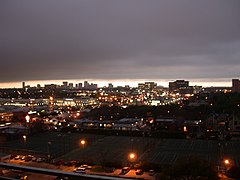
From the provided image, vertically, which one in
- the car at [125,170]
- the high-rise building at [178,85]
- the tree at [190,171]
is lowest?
the car at [125,170]

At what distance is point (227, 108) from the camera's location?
1374 centimetres

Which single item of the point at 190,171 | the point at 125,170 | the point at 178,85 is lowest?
the point at 125,170

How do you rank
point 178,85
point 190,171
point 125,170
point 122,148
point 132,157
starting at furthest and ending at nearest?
point 178,85, point 122,148, point 132,157, point 125,170, point 190,171

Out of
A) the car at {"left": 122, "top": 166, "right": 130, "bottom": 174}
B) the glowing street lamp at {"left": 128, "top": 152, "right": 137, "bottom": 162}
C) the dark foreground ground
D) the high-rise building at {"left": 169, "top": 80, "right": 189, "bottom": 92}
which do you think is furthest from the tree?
the high-rise building at {"left": 169, "top": 80, "right": 189, "bottom": 92}

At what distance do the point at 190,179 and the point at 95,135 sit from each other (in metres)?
7.66

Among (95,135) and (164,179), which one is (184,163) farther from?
(95,135)

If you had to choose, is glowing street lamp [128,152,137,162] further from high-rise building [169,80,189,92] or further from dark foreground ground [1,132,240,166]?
high-rise building [169,80,189,92]

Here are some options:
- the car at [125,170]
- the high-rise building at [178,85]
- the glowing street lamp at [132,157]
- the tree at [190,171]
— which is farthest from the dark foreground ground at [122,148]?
the high-rise building at [178,85]

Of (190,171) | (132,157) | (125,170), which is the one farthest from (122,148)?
(190,171)

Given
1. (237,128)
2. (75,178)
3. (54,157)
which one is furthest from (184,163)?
(237,128)

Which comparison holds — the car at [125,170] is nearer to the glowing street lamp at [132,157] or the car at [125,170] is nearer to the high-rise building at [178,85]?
the glowing street lamp at [132,157]

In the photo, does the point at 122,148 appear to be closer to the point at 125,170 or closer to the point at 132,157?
the point at 132,157

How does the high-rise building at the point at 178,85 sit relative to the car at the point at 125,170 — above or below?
above

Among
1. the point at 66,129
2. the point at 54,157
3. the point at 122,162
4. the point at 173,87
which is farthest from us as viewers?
the point at 173,87
